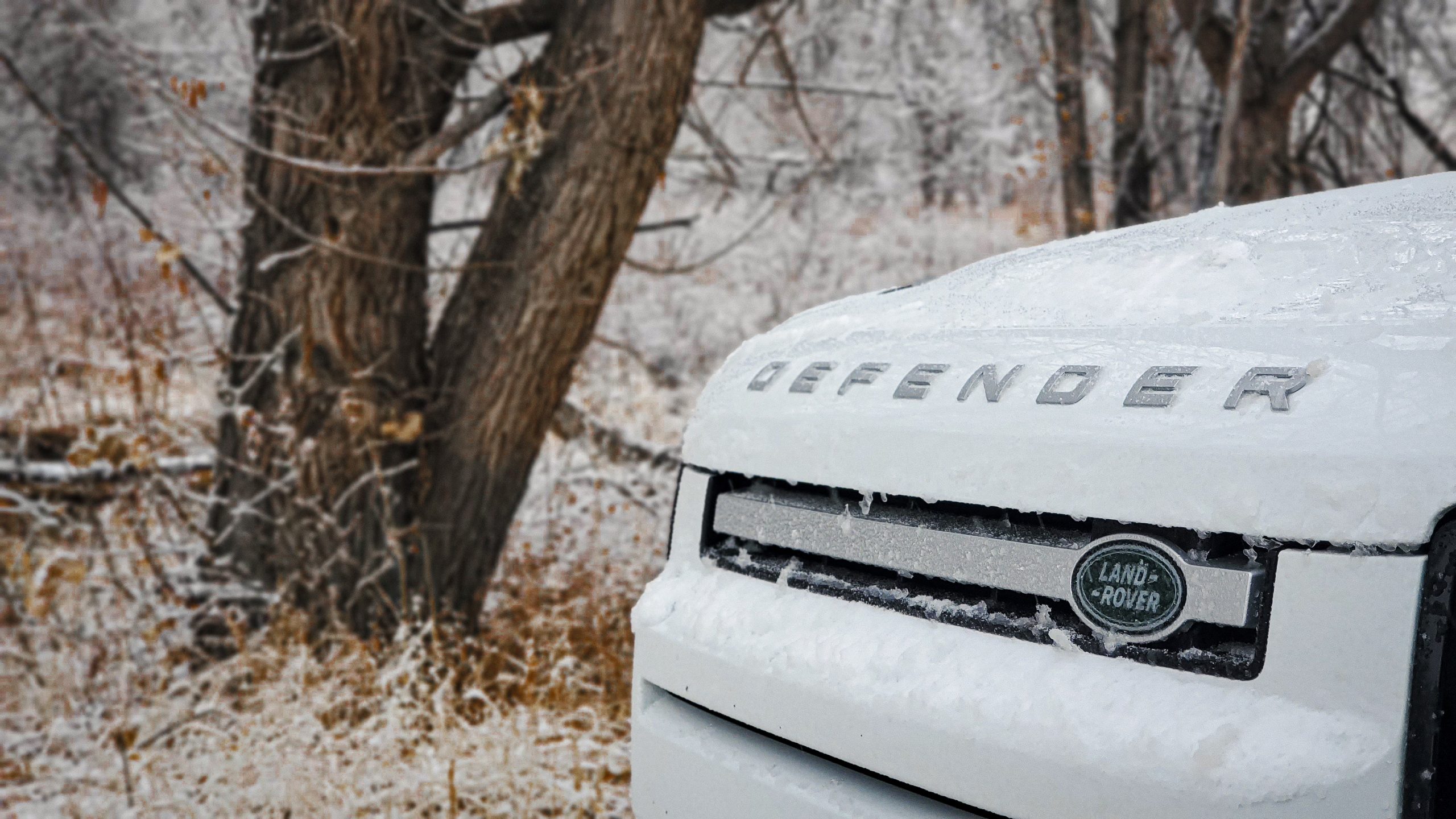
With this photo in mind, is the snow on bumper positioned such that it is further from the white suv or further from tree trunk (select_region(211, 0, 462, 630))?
tree trunk (select_region(211, 0, 462, 630))

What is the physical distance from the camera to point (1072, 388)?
4.34 feet

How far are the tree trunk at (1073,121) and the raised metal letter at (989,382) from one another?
6.92 meters

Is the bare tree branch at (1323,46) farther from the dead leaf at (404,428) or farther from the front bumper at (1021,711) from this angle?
the front bumper at (1021,711)

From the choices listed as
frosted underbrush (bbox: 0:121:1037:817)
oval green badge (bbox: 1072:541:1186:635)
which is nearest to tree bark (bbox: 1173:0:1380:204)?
frosted underbrush (bbox: 0:121:1037:817)

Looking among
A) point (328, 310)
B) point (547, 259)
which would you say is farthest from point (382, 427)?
point (547, 259)

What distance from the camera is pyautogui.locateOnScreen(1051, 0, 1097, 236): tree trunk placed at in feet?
26.0

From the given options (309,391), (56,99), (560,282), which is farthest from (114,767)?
(56,99)

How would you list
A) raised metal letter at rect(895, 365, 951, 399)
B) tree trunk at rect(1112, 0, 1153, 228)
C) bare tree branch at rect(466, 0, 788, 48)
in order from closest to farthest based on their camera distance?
1. raised metal letter at rect(895, 365, 951, 399)
2. bare tree branch at rect(466, 0, 788, 48)
3. tree trunk at rect(1112, 0, 1153, 228)

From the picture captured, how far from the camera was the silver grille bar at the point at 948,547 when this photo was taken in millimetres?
1136

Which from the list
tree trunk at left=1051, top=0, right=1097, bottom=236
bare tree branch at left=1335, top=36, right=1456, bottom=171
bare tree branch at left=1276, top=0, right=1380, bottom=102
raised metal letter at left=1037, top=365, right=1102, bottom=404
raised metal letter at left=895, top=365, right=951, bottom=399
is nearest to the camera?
raised metal letter at left=1037, top=365, right=1102, bottom=404

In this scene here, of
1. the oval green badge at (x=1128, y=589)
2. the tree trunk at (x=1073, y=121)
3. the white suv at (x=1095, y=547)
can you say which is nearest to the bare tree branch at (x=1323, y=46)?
the tree trunk at (x=1073, y=121)

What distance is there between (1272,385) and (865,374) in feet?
2.00

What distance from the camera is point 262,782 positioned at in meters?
2.81

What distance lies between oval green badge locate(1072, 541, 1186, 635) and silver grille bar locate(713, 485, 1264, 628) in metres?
0.01
